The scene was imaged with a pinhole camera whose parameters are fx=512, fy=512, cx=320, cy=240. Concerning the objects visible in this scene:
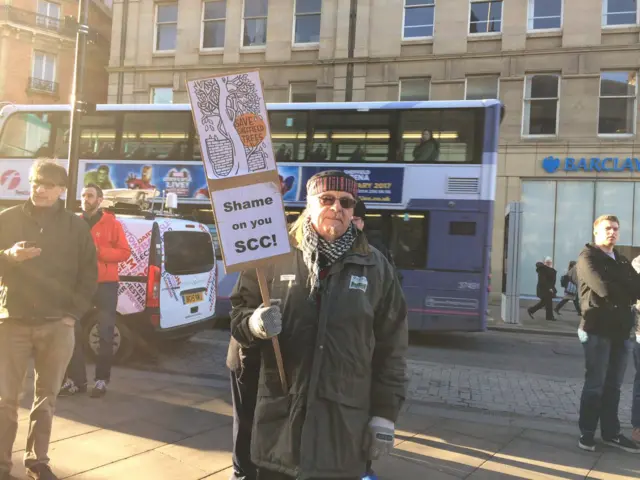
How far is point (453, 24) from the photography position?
1820 cm

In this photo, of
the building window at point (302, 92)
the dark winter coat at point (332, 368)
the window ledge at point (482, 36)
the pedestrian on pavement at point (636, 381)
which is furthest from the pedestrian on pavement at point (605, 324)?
the building window at point (302, 92)

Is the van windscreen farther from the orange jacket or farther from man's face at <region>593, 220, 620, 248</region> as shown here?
man's face at <region>593, 220, 620, 248</region>

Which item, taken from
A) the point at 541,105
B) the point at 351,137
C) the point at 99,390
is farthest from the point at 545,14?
the point at 99,390

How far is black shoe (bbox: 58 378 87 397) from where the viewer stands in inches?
193

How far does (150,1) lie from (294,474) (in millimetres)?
23611

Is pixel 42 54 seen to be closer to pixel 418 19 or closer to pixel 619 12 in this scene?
pixel 418 19

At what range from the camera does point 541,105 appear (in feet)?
57.0

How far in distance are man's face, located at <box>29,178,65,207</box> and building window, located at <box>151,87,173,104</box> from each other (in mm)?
19568

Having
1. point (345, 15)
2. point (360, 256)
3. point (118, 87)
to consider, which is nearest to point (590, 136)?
point (345, 15)

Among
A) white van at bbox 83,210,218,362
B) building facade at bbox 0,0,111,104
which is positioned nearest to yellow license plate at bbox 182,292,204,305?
white van at bbox 83,210,218,362

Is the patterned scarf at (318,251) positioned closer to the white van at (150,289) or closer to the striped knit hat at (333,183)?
the striped knit hat at (333,183)

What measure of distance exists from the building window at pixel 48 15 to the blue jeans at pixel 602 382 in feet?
107

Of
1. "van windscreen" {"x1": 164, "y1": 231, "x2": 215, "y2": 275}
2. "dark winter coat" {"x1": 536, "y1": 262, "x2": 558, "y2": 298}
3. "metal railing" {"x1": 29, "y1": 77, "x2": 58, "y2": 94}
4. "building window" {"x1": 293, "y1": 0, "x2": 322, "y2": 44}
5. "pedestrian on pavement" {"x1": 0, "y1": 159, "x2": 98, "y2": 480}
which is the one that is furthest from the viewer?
"metal railing" {"x1": 29, "y1": 77, "x2": 58, "y2": 94}

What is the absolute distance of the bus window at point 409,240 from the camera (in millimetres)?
9156
